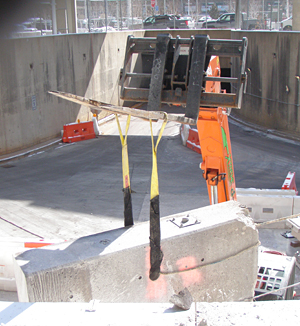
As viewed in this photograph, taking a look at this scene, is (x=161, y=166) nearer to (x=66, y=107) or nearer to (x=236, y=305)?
(x=66, y=107)

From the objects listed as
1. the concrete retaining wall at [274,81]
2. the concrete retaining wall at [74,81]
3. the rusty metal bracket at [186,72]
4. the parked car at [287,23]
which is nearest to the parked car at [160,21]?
the concrete retaining wall at [74,81]

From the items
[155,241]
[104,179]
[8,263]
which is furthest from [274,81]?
[155,241]

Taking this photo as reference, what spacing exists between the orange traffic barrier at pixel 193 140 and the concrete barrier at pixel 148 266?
1263 cm

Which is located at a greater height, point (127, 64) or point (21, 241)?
point (127, 64)

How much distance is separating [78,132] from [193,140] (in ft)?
18.3

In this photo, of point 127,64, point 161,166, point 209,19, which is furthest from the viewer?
point 209,19

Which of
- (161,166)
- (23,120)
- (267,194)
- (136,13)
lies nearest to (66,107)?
(23,120)

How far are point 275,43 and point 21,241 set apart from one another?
16378 mm

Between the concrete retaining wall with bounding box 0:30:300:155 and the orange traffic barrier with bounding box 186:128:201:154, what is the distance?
196 inches

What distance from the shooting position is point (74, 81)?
67.7 feet

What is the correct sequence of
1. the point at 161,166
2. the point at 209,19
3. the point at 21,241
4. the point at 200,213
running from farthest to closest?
the point at 209,19 → the point at 161,166 → the point at 21,241 → the point at 200,213

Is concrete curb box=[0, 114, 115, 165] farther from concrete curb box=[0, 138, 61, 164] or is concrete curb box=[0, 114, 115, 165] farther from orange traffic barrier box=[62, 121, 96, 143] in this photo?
orange traffic barrier box=[62, 121, 96, 143]

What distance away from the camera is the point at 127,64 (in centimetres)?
529

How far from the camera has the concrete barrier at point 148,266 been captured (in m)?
3.50
